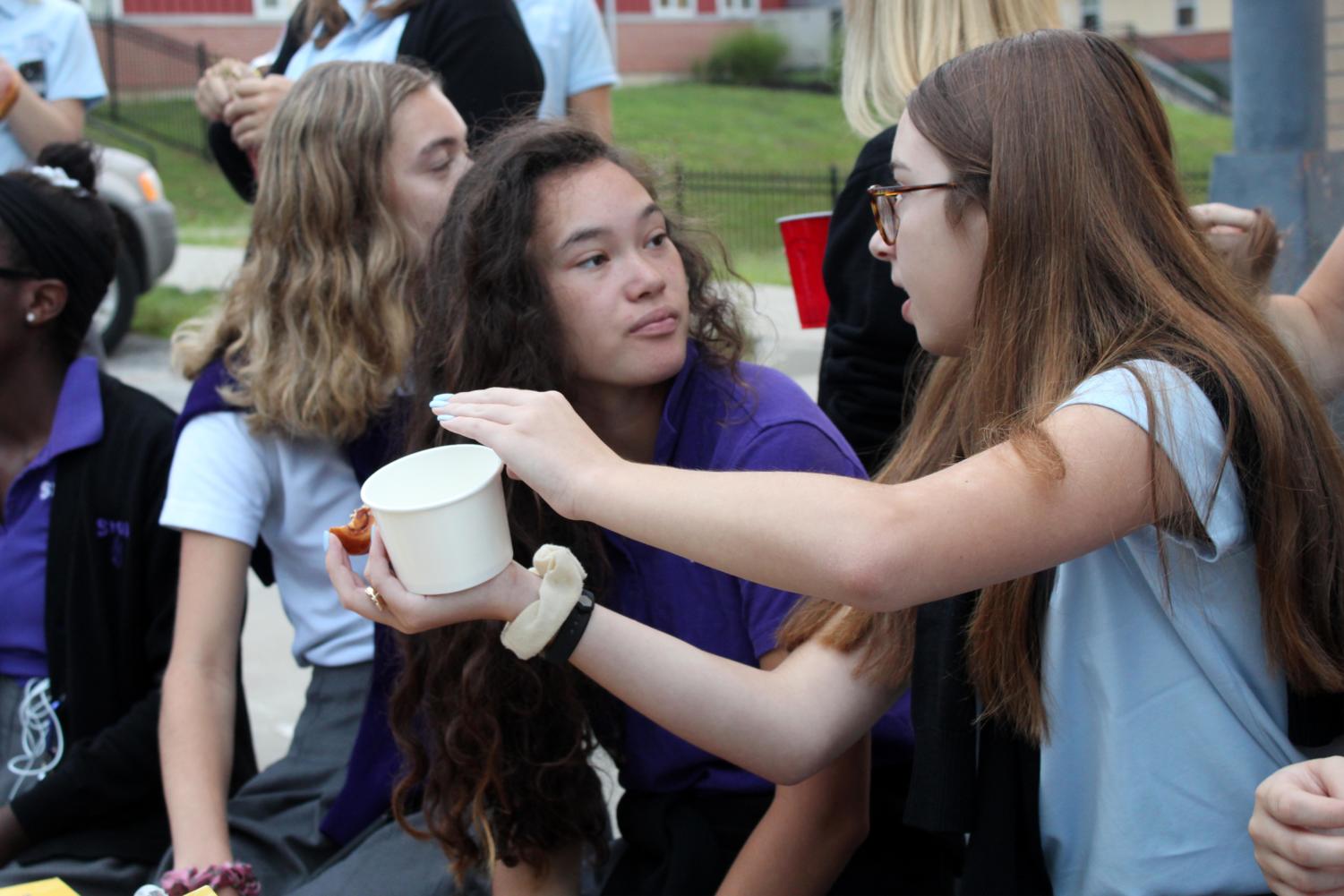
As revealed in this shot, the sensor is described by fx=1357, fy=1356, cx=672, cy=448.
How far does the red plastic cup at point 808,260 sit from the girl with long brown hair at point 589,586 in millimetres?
674

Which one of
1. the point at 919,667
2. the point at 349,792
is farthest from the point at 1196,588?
the point at 349,792

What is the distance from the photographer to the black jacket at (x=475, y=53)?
3355 mm

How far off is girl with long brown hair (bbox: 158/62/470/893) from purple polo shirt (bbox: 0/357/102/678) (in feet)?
0.96

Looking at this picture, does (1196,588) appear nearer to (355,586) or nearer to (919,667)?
(919,667)

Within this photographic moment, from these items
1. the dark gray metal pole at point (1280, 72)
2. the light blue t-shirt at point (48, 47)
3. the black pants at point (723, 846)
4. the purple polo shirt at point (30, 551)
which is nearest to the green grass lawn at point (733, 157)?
the dark gray metal pole at point (1280, 72)

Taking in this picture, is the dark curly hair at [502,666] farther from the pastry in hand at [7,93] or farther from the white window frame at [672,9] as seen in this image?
the white window frame at [672,9]

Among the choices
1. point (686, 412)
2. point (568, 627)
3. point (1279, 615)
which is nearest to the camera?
point (1279, 615)

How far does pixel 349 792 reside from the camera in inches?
99.7

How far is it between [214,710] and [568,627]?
112cm

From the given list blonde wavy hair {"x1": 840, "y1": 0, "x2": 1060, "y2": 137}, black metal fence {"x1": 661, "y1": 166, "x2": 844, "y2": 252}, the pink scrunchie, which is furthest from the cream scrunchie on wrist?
black metal fence {"x1": 661, "y1": 166, "x2": 844, "y2": 252}

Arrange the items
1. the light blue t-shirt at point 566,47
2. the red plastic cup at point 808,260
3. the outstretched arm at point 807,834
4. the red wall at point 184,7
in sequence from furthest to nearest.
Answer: the red wall at point 184,7 < the light blue t-shirt at point 566,47 < the red plastic cup at point 808,260 < the outstretched arm at point 807,834

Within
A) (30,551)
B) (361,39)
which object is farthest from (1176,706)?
(361,39)

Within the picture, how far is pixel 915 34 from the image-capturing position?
280cm

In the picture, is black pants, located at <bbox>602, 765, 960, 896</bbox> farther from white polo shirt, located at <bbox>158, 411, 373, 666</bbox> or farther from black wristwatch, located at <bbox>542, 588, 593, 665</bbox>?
white polo shirt, located at <bbox>158, 411, 373, 666</bbox>
